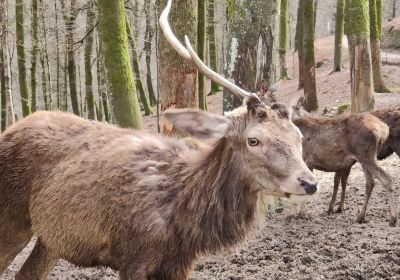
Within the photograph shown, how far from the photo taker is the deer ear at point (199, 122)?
4180 millimetres

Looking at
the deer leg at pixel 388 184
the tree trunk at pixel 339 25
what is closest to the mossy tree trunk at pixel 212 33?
the tree trunk at pixel 339 25

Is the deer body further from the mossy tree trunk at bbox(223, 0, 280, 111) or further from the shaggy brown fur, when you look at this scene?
the shaggy brown fur

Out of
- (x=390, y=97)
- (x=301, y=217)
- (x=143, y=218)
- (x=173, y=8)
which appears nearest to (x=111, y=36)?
(x=173, y=8)

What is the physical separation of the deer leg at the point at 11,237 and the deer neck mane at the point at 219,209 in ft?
5.91

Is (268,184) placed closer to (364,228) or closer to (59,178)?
(59,178)

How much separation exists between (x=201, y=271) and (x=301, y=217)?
2710 mm

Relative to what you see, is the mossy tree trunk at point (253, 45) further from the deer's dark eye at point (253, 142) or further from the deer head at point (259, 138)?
the deer's dark eye at point (253, 142)

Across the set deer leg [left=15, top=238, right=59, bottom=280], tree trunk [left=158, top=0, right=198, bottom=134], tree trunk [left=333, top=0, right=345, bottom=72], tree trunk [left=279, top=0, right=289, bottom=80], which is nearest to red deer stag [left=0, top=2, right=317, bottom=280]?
deer leg [left=15, top=238, right=59, bottom=280]

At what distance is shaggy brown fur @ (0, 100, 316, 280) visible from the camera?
161 inches

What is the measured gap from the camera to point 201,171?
4367 mm

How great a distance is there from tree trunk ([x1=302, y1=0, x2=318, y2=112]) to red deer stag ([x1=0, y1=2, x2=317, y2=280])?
43.6ft

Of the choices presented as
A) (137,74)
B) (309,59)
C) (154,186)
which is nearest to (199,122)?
(154,186)

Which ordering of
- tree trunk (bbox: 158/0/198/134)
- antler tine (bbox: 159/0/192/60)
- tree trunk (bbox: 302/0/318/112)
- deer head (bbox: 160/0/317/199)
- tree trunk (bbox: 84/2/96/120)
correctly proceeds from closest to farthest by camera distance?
deer head (bbox: 160/0/317/199), antler tine (bbox: 159/0/192/60), tree trunk (bbox: 158/0/198/134), tree trunk (bbox: 302/0/318/112), tree trunk (bbox: 84/2/96/120)

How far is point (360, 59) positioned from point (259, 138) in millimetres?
10410
